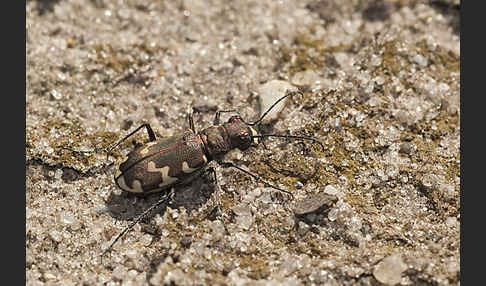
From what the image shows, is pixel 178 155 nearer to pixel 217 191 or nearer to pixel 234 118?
pixel 217 191

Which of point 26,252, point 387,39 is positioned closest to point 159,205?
point 26,252

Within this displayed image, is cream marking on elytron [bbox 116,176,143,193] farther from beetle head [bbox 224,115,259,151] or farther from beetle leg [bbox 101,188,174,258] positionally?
beetle head [bbox 224,115,259,151]

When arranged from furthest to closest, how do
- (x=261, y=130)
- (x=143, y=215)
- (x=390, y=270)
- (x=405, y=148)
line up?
1. (x=261, y=130)
2. (x=405, y=148)
3. (x=143, y=215)
4. (x=390, y=270)

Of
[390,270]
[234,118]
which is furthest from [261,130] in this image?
[390,270]

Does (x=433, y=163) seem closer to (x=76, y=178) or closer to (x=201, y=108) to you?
(x=201, y=108)

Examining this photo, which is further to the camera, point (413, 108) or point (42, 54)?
point (42, 54)

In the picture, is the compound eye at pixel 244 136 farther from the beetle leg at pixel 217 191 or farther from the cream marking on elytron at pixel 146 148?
the cream marking on elytron at pixel 146 148
